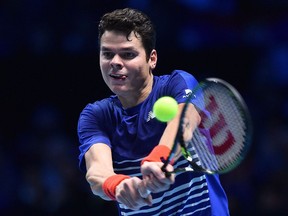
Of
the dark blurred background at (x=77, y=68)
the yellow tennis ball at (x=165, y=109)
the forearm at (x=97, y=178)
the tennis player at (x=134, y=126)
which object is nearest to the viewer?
the yellow tennis ball at (x=165, y=109)

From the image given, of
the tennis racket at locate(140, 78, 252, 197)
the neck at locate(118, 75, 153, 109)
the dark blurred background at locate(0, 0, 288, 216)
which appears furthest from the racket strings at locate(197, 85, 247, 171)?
the dark blurred background at locate(0, 0, 288, 216)

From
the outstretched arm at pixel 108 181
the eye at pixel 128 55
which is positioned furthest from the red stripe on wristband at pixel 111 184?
the eye at pixel 128 55

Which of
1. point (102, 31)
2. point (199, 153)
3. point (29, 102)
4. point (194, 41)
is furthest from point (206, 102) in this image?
point (29, 102)

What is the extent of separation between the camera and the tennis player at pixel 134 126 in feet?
16.5

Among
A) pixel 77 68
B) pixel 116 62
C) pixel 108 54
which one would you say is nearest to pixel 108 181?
pixel 116 62

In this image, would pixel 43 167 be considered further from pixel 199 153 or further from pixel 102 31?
pixel 199 153

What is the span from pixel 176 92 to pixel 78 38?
5.44 m

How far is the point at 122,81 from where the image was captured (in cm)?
507

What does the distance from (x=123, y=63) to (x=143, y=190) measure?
114cm

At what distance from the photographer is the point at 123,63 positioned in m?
5.05

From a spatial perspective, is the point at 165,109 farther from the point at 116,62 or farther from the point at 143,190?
the point at 116,62

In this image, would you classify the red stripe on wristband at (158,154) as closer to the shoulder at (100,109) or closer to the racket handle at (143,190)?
the racket handle at (143,190)

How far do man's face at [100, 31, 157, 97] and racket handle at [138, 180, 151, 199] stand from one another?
1.03 m

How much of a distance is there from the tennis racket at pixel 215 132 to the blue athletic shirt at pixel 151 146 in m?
0.29
